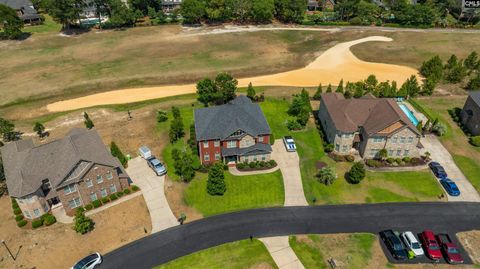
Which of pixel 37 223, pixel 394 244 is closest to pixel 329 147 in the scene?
pixel 394 244

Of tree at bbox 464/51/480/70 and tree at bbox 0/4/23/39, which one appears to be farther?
tree at bbox 0/4/23/39

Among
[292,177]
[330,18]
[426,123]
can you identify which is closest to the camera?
[292,177]

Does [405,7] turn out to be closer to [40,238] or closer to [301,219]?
[301,219]

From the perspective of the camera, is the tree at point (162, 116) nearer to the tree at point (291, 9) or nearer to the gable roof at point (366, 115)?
the gable roof at point (366, 115)

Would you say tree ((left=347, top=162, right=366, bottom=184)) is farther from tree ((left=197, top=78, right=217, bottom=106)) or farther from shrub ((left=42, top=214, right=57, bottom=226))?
shrub ((left=42, top=214, right=57, bottom=226))

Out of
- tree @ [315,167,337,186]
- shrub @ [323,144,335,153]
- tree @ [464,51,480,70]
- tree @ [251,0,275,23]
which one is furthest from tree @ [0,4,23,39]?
tree @ [464,51,480,70]

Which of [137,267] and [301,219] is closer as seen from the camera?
[137,267]

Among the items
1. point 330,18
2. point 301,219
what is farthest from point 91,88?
point 330,18
